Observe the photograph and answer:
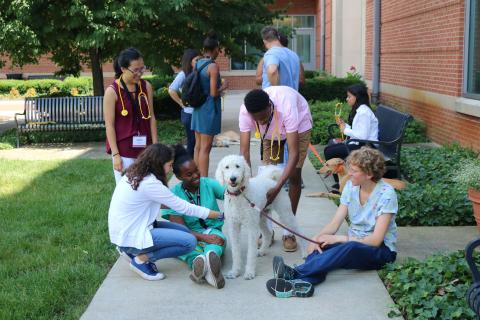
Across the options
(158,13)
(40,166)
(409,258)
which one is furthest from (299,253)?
(158,13)

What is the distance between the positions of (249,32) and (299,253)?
9.64 metres

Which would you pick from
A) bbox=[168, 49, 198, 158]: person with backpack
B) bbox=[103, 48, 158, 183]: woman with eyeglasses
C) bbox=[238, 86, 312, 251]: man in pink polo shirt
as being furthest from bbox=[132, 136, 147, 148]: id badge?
bbox=[168, 49, 198, 158]: person with backpack

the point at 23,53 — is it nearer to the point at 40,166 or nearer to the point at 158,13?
the point at 158,13

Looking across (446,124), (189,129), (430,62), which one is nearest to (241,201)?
(189,129)

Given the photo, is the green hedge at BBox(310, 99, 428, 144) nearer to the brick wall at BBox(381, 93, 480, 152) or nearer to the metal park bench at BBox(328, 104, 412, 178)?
the brick wall at BBox(381, 93, 480, 152)

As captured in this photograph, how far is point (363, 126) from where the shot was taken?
320 inches

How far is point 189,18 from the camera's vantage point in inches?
547

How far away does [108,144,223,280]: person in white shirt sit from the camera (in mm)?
5051

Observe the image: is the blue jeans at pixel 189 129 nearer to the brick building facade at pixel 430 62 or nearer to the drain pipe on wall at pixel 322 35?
the brick building facade at pixel 430 62

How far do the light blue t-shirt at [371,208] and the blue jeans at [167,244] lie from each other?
1.30 m

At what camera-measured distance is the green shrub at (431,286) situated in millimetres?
4125

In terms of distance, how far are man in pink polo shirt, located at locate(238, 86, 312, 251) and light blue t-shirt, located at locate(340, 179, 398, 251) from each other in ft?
1.92

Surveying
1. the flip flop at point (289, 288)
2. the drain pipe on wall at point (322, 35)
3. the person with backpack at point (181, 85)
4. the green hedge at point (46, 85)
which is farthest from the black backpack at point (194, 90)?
the drain pipe on wall at point (322, 35)

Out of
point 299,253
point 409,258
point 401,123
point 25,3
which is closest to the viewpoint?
point 409,258
